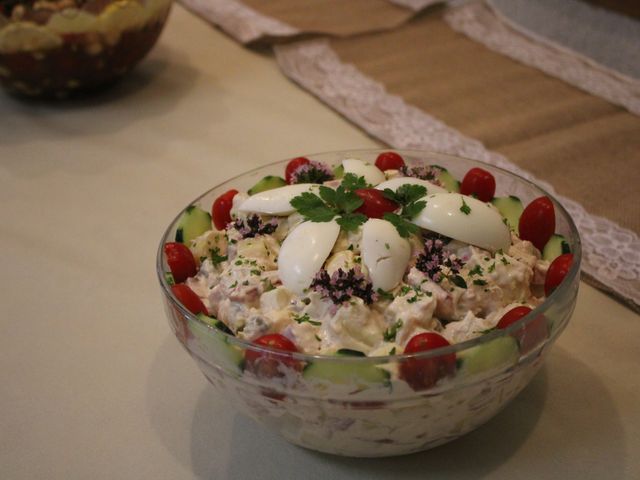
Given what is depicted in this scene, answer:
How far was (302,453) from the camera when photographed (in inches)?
32.9

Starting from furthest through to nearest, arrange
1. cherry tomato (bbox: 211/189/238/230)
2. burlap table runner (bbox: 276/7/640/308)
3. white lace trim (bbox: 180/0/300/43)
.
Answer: white lace trim (bbox: 180/0/300/43)
burlap table runner (bbox: 276/7/640/308)
cherry tomato (bbox: 211/189/238/230)

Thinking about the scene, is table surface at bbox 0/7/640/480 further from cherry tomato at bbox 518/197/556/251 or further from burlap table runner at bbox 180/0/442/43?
burlap table runner at bbox 180/0/442/43

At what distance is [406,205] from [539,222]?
6.9 inches

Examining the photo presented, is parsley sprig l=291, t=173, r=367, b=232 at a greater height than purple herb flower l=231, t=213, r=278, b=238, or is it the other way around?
parsley sprig l=291, t=173, r=367, b=232

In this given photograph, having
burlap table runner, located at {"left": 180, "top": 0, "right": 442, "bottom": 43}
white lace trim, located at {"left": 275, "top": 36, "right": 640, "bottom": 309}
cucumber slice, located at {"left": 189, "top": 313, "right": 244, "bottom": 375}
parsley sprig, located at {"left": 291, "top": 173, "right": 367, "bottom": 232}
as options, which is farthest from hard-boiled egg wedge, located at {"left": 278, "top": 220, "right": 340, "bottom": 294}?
burlap table runner, located at {"left": 180, "top": 0, "right": 442, "bottom": 43}

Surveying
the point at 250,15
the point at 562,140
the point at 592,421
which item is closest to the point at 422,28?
the point at 250,15

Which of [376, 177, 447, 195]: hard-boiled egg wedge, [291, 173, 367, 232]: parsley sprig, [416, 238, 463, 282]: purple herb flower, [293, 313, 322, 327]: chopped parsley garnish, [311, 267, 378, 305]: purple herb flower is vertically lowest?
[293, 313, 322, 327]: chopped parsley garnish

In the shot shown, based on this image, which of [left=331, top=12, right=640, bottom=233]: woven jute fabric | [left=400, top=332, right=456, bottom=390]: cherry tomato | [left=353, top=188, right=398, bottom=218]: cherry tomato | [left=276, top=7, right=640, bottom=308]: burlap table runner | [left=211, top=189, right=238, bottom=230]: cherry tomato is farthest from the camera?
[left=331, top=12, right=640, bottom=233]: woven jute fabric

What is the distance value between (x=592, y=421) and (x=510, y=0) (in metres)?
1.44

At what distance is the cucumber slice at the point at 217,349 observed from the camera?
0.71m

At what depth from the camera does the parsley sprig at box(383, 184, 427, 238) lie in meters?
0.83

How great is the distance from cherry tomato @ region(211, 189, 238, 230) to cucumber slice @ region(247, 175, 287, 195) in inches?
1.6

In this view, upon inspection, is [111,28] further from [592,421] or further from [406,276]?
[592,421]

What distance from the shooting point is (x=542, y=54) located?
70.6 inches
